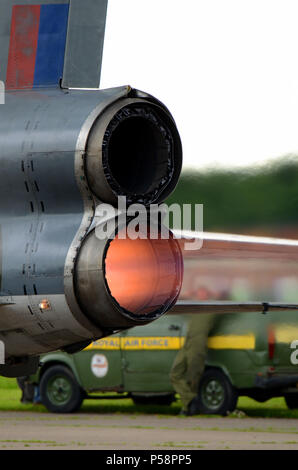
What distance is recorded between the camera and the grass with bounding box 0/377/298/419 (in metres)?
16.5

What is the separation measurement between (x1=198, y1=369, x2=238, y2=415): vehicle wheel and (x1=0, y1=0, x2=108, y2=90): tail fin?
1094 cm

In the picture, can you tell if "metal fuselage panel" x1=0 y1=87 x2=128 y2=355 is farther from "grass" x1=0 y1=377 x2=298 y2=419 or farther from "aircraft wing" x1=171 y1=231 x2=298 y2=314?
"grass" x1=0 y1=377 x2=298 y2=419

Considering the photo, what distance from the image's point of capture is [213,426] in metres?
14.3

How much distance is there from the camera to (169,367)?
15.8 metres

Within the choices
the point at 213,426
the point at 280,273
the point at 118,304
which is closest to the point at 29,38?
the point at 118,304

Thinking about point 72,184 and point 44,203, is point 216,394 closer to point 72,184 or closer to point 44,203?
point 44,203

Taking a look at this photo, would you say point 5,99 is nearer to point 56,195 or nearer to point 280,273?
point 56,195

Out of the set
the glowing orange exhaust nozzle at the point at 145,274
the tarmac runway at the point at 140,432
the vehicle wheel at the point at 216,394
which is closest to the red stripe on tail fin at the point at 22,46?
the glowing orange exhaust nozzle at the point at 145,274

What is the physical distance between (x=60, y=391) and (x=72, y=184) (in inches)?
485

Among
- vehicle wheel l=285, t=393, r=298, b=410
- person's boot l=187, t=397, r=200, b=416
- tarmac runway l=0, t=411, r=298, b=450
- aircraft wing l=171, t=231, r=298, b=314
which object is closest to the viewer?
aircraft wing l=171, t=231, r=298, b=314

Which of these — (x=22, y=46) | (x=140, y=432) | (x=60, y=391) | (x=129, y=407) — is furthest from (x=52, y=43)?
(x=129, y=407)

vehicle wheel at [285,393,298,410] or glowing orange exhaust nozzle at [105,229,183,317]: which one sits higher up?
glowing orange exhaust nozzle at [105,229,183,317]

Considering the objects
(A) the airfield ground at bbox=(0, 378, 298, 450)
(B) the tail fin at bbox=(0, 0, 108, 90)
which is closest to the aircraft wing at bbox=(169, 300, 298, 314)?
(B) the tail fin at bbox=(0, 0, 108, 90)

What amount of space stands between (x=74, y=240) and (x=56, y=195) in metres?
0.21
